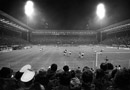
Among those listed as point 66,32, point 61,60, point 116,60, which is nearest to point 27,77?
point 61,60

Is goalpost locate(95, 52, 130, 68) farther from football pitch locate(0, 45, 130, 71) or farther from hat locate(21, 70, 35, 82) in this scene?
hat locate(21, 70, 35, 82)

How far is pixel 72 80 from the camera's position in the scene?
4086mm

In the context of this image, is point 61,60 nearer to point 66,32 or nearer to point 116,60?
point 116,60

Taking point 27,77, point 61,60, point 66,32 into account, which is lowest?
point 61,60

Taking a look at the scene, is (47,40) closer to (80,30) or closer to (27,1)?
(80,30)

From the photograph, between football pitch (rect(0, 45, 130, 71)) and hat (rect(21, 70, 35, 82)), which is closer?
hat (rect(21, 70, 35, 82))

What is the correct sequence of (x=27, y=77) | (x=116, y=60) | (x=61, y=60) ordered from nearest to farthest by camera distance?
(x=27, y=77), (x=116, y=60), (x=61, y=60)

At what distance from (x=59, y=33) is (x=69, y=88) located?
85289 millimetres

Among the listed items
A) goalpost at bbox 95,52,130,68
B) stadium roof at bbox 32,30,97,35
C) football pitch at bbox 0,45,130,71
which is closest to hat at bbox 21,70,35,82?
football pitch at bbox 0,45,130,71

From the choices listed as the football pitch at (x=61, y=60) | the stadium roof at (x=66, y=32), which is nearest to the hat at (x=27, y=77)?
the football pitch at (x=61, y=60)

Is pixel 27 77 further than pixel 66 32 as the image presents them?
No

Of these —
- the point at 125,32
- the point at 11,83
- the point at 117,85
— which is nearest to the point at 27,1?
the point at 11,83

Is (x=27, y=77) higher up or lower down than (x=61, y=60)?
higher up

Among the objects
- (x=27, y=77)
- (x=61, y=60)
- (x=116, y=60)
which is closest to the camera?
(x=27, y=77)
